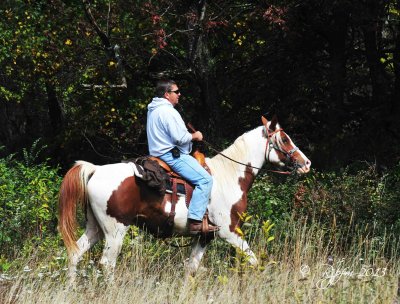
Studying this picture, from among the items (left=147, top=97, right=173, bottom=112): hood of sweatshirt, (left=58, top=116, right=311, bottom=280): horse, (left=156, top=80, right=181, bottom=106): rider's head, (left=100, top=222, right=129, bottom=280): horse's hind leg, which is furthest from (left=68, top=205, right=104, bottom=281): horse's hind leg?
(left=156, top=80, right=181, bottom=106): rider's head

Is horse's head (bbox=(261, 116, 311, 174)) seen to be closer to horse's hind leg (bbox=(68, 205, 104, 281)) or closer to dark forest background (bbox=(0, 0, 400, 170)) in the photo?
horse's hind leg (bbox=(68, 205, 104, 281))

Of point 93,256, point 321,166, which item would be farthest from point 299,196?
point 321,166

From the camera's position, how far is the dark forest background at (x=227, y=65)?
15414mm

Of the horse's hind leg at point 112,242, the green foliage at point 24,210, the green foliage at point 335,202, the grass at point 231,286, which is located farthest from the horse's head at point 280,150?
the green foliage at point 24,210

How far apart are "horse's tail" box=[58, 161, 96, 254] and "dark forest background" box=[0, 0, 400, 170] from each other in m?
5.92

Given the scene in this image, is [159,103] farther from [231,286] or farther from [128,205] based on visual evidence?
[231,286]

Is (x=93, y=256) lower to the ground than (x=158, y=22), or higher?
lower

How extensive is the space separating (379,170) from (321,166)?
1.32 m

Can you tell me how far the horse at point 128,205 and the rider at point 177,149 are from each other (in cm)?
16

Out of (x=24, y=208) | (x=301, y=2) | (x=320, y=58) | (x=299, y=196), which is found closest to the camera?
(x=24, y=208)

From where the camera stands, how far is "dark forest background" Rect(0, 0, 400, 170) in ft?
50.6

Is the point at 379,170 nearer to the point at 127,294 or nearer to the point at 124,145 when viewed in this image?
the point at 124,145

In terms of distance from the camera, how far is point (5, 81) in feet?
70.3

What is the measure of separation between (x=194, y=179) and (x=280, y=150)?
1.34 metres
